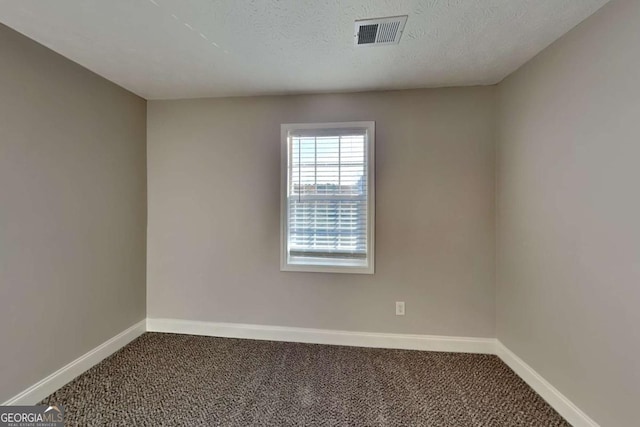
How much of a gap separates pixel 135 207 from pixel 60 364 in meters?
1.34

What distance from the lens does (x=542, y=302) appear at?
6.09 feet

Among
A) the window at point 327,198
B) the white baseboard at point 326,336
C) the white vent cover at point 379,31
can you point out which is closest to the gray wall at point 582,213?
the white baseboard at point 326,336

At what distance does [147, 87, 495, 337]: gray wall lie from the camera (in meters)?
2.41

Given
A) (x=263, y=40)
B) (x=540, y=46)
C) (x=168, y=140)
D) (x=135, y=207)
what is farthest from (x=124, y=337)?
(x=540, y=46)

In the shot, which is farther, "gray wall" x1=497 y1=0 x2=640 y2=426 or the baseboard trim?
the baseboard trim

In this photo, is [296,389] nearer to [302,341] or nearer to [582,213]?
[302,341]

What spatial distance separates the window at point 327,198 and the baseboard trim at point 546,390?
1.30m

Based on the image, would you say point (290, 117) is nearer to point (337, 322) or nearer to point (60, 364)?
point (337, 322)

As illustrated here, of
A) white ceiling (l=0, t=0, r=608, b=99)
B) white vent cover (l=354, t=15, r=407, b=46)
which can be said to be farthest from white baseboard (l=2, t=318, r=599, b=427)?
white vent cover (l=354, t=15, r=407, b=46)

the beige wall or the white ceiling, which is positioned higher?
the white ceiling

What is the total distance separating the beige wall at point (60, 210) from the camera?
1646 mm

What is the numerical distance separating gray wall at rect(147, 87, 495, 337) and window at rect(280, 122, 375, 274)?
92mm

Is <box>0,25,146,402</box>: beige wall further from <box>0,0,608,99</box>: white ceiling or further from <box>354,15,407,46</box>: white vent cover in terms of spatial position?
<box>354,15,407,46</box>: white vent cover

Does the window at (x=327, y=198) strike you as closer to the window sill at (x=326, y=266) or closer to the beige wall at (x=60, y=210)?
the window sill at (x=326, y=266)
